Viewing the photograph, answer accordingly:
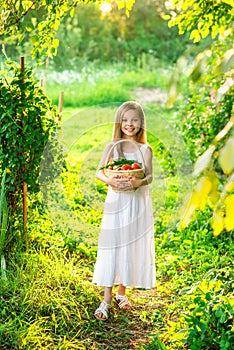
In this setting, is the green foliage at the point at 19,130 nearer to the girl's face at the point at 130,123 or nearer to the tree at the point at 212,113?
the girl's face at the point at 130,123

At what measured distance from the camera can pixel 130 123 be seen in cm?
370

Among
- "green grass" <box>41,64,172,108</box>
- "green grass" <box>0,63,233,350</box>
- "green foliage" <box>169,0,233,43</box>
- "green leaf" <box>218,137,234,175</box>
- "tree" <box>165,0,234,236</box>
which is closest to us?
"green leaf" <box>218,137,234,175</box>

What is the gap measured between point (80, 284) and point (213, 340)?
4.18ft

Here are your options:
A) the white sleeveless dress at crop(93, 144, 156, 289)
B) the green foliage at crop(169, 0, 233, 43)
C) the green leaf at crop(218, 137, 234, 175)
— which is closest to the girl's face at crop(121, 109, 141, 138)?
the white sleeveless dress at crop(93, 144, 156, 289)

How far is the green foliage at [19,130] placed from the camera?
12.8ft

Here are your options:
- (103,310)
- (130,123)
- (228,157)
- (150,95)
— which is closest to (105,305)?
(103,310)

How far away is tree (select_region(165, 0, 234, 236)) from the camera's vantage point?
111 cm

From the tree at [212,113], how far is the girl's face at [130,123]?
462 millimetres

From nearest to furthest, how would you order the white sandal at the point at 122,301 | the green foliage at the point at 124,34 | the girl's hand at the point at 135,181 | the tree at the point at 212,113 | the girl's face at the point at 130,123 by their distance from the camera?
the tree at the point at 212,113
the girl's hand at the point at 135,181
the girl's face at the point at 130,123
the white sandal at the point at 122,301
the green foliage at the point at 124,34

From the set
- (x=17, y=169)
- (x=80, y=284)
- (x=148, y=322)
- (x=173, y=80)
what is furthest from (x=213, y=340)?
(x=173, y=80)

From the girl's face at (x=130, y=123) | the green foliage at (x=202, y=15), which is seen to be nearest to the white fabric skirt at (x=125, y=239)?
the girl's face at (x=130, y=123)

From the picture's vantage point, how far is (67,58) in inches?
524

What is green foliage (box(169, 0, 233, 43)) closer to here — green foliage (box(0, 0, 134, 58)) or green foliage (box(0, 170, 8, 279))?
green foliage (box(0, 0, 134, 58))

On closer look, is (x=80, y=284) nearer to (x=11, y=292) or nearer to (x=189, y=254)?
(x=11, y=292)
